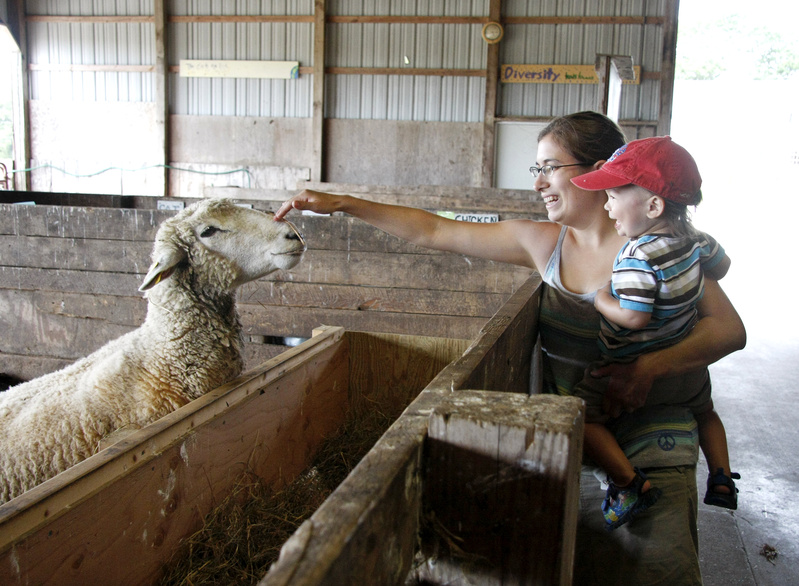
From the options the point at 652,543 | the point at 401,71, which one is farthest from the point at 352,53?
the point at 652,543

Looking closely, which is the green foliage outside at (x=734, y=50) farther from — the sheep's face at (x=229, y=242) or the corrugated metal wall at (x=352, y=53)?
the sheep's face at (x=229, y=242)

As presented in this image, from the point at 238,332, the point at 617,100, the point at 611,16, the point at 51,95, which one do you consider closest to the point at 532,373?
the point at 238,332

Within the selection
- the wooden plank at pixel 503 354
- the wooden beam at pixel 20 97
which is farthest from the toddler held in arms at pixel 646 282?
the wooden beam at pixel 20 97

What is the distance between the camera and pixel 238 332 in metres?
2.54

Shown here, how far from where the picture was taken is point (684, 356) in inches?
67.1

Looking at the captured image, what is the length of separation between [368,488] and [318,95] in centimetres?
1287

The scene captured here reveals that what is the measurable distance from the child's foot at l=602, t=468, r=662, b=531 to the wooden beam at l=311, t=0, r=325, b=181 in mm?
11941

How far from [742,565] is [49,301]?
423 centimetres

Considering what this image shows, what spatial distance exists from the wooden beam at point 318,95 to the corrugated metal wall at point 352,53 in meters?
0.23

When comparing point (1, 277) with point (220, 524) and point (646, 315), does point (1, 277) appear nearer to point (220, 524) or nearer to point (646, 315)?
point (220, 524)

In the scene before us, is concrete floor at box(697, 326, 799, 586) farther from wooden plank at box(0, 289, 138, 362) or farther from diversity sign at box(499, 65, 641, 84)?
diversity sign at box(499, 65, 641, 84)

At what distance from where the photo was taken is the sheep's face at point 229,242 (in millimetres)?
2361

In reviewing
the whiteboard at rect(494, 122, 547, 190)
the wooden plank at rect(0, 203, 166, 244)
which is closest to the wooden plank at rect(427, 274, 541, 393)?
the wooden plank at rect(0, 203, 166, 244)

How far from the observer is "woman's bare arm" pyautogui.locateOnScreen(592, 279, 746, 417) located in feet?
5.42
